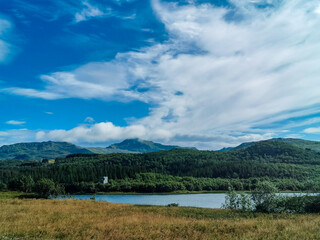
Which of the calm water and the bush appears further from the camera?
the calm water

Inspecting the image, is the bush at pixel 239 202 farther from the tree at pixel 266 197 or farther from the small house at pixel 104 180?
the small house at pixel 104 180

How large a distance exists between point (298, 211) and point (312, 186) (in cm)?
441

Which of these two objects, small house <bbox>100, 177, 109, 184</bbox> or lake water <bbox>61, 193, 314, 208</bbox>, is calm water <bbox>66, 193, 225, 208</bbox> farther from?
small house <bbox>100, 177, 109, 184</bbox>

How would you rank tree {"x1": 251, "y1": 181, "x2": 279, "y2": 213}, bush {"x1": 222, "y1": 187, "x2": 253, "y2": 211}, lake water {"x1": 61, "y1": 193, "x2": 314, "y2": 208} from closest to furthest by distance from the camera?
tree {"x1": 251, "y1": 181, "x2": 279, "y2": 213} < bush {"x1": 222, "y1": 187, "x2": 253, "y2": 211} < lake water {"x1": 61, "y1": 193, "x2": 314, "y2": 208}

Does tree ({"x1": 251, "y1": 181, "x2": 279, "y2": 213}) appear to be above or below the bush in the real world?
above

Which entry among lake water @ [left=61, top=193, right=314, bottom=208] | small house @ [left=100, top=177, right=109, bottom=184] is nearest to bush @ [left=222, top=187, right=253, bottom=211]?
lake water @ [left=61, top=193, right=314, bottom=208]

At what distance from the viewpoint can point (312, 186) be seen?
118 ft

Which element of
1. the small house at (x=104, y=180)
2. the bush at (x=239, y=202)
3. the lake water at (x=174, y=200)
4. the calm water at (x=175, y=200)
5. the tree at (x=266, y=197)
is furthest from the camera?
the small house at (x=104, y=180)

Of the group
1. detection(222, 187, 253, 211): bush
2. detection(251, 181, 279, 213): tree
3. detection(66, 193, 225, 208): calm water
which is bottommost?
detection(66, 193, 225, 208): calm water

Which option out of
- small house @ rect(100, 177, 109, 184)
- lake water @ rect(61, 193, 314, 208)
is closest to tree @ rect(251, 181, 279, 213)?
lake water @ rect(61, 193, 314, 208)

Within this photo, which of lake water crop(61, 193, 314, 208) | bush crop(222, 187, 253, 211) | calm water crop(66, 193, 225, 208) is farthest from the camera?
calm water crop(66, 193, 225, 208)

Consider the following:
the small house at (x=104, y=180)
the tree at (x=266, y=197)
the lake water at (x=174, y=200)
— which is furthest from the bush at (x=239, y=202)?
the small house at (x=104, y=180)

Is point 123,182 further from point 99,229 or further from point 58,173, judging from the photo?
point 99,229

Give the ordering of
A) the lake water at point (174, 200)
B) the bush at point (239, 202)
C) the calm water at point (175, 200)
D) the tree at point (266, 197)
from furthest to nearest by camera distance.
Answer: the calm water at point (175, 200) → the lake water at point (174, 200) → the bush at point (239, 202) → the tree at point (266, 197)
